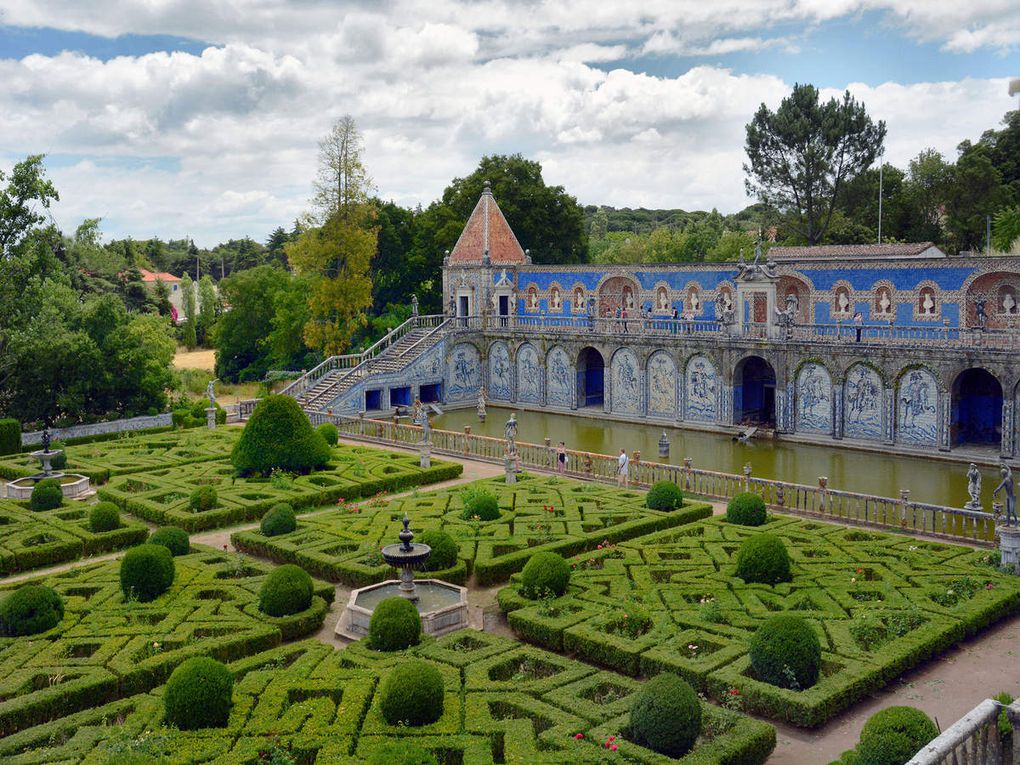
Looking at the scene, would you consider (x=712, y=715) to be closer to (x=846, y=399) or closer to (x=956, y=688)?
(x=956, y=688)

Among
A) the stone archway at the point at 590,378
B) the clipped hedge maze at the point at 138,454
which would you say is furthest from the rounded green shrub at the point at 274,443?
the stone archway at the point at 590,378

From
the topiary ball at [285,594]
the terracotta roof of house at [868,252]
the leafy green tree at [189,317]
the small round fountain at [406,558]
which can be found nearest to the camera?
the topiary ball at [285,594]

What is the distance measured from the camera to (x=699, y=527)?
20734 mm

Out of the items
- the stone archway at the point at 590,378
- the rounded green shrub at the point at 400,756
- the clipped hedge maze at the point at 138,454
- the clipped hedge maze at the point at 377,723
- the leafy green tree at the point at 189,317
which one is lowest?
the clipped hedge maze at the point at 377,723

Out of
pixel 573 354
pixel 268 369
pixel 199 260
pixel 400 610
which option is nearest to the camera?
pixel 400 610

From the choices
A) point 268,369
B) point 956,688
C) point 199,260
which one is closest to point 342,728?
point 956,688

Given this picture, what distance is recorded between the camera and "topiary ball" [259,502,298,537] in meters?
20.6

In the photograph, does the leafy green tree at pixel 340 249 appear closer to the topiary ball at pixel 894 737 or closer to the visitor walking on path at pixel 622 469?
A: the visitor walking on path at pixel 622 469

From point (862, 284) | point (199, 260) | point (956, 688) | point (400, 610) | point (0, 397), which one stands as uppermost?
point (199, 260)

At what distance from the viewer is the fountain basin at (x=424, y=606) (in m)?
15.4

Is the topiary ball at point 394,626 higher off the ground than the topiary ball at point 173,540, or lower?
lower

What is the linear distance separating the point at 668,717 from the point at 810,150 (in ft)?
160

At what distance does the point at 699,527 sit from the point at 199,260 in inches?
3764

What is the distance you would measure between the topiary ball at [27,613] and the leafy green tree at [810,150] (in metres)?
48.5
